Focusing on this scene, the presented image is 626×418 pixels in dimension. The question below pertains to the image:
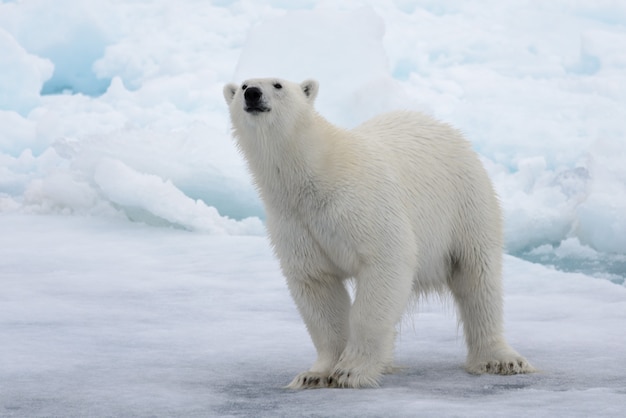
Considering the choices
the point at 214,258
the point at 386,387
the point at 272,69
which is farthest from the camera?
the point at 272,69

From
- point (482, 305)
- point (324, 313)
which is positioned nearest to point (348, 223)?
point (324, 313)

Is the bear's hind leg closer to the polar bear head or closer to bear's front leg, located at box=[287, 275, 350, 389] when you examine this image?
bear's front leg, located at box=[287, 275, 350, 389]

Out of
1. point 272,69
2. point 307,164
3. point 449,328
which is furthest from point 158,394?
point 272,69

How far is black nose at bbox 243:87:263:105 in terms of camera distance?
415cm

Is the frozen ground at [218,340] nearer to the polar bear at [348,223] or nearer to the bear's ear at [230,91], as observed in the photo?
the polar bear at [348,223]

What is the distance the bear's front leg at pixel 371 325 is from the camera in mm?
4215

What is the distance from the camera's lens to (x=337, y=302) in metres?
4.53

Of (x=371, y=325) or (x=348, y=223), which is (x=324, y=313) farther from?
(x=348, y=223)

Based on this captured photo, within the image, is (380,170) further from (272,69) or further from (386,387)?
(272,69)

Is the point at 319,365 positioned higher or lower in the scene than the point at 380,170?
lower

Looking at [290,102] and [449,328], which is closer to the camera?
[290,102]

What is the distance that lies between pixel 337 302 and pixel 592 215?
6.36m

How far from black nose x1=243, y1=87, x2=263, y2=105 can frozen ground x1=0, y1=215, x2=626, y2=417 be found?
1325mm

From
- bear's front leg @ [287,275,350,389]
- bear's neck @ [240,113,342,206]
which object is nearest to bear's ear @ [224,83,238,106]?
bear's neck @ [240,113,342,206]
